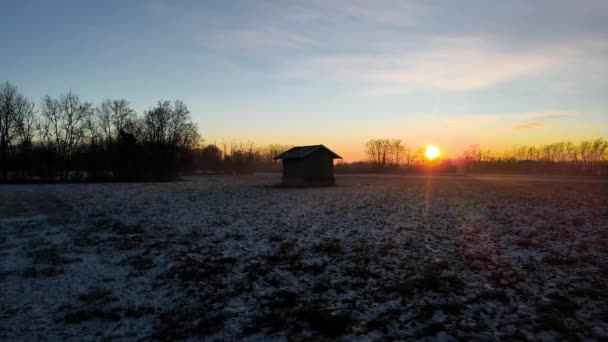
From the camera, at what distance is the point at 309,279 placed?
827 centimetres

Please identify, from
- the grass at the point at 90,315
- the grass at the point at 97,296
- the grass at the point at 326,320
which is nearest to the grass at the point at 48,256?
the grass at the point at 97,296

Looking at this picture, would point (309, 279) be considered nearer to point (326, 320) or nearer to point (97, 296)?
point (326, 320)

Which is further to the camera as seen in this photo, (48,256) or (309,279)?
(48,256)

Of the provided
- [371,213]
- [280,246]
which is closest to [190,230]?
[280,246]

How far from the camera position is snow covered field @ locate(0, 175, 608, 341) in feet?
19.6

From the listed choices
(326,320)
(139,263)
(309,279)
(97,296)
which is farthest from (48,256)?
(326,320)

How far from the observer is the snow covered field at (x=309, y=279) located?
5.96 m

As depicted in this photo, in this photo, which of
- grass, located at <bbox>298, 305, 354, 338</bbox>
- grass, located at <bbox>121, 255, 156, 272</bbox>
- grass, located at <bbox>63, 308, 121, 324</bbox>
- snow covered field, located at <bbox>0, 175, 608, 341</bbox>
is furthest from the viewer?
grass, located at <bbox>121, 255, 156, 272</bbox>

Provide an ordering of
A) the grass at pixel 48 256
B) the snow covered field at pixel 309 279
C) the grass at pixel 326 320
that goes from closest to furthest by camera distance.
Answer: the grass at pixel 326 320 → the snow covered field at pixel 309 279 → the grass at pixel 48 256

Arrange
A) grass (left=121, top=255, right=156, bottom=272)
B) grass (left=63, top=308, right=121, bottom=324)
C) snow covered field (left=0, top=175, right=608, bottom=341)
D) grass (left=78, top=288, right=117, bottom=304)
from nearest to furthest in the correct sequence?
1. snow covered field (left=0, top=175, right=608, bottom=341)
2. grass (left=63, top=308, right=121, bottom=324)
3. grass (left=78, top=288, right=117, bottom=304)
4. grass (left=121, top=255, right=156, bottom=272)

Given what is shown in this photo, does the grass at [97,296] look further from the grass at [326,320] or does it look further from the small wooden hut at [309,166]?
the small wooden hut at [309,166]

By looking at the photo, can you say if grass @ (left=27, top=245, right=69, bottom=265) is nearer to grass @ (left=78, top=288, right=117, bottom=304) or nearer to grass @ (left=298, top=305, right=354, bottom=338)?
grass @ (left=78, top=288, right=117, bottom=304)

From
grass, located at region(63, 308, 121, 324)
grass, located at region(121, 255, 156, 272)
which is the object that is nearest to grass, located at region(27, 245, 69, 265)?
grass, located at region(121, 255, 156, 272)

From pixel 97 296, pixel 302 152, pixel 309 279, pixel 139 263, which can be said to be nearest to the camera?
pixel 97 296
